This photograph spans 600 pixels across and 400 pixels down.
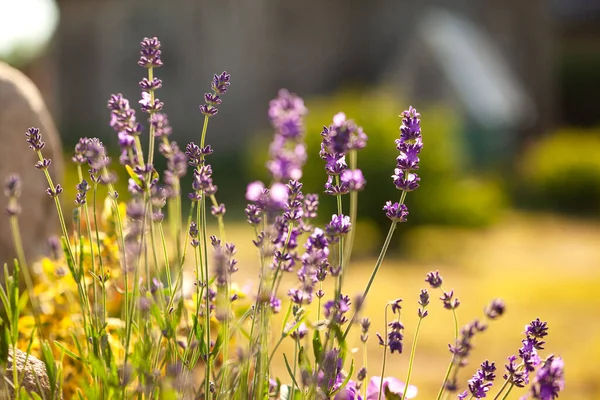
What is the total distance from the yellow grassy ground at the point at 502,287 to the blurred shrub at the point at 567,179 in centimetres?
98

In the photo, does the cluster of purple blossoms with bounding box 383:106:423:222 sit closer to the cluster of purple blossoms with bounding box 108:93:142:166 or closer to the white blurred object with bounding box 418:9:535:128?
the cluster of purple blossoms with bounding box 108:93:142:166

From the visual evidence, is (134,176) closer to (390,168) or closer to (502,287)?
(502,287)

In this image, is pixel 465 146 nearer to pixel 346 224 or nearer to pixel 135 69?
pixel 135 69

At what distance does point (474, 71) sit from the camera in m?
13.3

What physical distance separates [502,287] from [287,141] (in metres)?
5.86

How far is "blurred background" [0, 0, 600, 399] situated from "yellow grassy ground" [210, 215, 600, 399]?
32 mm

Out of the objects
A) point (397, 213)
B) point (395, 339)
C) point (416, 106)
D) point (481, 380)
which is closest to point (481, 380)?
point (481, 380)

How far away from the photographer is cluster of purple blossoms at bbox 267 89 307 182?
4.91 feet

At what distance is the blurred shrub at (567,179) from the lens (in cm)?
1186

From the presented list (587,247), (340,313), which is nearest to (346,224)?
(340,313)

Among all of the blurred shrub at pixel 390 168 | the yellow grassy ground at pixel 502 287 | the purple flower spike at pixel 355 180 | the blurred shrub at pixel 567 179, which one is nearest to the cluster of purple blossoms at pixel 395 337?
the purple flower spike at pixel 355 180

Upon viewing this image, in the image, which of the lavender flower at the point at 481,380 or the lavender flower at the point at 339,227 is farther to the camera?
the lavender flower at the point at 481,380

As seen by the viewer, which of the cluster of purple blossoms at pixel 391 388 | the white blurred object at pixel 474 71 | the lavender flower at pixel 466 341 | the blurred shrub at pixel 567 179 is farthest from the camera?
the white blurred object at pixel 474 71

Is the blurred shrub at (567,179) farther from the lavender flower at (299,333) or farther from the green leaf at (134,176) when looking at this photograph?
the green leaf at (134,176)
